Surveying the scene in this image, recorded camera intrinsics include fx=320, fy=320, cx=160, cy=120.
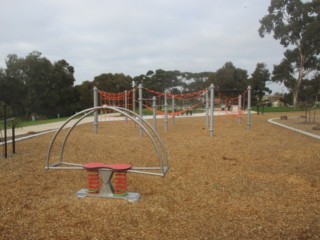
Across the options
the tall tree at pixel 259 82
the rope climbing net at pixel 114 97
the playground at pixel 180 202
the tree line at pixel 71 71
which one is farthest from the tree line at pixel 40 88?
the playground at pixel 180 202

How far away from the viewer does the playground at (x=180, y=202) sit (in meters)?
3.36

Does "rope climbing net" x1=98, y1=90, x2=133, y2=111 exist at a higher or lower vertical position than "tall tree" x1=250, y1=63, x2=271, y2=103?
lower

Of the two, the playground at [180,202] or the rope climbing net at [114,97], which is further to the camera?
the rope climbing net at [114,97]

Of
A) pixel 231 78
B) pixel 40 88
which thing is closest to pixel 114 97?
pixel 40 88

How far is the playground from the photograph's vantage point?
3357mm

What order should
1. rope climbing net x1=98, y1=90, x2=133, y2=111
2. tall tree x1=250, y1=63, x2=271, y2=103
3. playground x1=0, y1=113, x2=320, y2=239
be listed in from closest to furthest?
playground x1=0, y1=113, x2=320, y2=239
rope climbing net x1=98, y1=90, x2=133, y2=111
tall tree x1=250, y1=63, x2=271, y2=103

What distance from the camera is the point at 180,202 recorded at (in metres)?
4.28

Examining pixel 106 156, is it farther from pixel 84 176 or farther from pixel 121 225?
pixel 121 225

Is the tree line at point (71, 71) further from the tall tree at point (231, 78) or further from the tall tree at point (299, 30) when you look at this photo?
the tall tree at point (231, 78)

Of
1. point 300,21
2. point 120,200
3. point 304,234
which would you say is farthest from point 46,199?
point 300,21

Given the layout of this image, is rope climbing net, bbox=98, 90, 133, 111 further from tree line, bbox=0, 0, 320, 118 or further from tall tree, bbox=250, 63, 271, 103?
tall tree, bbox=250, 63, 271, 103

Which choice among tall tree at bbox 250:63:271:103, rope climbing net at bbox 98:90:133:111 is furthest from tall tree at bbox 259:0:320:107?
rope climbing net at bbox 98:90:133:111

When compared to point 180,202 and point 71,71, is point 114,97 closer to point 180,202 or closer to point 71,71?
point 180,202

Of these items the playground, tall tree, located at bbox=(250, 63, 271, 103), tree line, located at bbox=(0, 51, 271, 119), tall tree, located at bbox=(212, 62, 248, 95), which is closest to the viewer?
the playground
